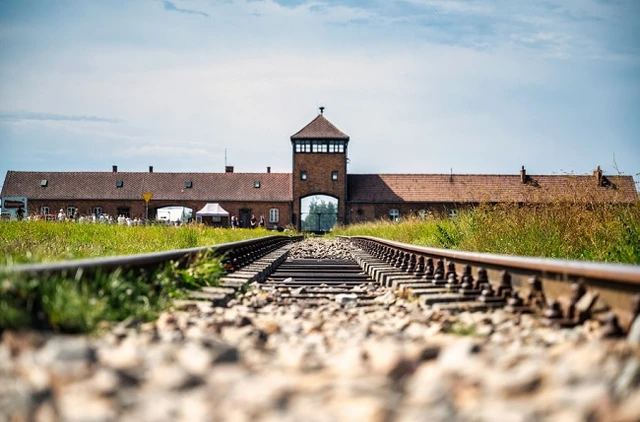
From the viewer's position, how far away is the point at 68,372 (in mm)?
2656

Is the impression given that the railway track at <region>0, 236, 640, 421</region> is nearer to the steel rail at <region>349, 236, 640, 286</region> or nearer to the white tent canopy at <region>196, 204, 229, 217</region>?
the steel rail at <region>349, 236, 640, 286</region>

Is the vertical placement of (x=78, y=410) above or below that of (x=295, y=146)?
below

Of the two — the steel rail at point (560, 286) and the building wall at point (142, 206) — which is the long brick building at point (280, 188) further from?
the steel rail at point (560, 286)

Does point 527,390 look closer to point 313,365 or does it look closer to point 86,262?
point 313,365

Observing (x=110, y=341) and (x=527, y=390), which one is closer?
(x=527, y=390)

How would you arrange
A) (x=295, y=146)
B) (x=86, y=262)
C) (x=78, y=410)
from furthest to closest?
1. (x=295, y=146)
2. (x=86, y=262)
3. (x=78, y=410)

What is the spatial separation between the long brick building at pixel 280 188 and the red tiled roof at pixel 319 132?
0.15 feet

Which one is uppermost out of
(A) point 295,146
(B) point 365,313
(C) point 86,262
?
(A) point 295,146

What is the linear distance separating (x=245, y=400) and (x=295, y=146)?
56598 millimetres

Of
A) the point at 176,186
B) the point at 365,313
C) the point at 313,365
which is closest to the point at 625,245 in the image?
the point at 365,313

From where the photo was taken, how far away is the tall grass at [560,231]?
8023 mm

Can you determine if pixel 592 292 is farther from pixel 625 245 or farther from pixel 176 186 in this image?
pixel 176 186


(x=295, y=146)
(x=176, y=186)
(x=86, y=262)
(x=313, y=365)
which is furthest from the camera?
(x=176, y=186)

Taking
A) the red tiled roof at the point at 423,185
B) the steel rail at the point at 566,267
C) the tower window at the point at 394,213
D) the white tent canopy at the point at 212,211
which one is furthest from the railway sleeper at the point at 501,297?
the red tiled roof at the point at 423,185
